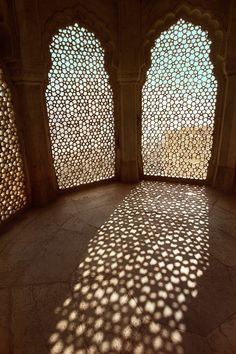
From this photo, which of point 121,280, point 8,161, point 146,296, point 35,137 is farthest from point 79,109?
point 146,296

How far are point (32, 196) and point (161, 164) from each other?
8.58 feet

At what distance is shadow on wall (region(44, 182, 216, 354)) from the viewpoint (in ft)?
5.62

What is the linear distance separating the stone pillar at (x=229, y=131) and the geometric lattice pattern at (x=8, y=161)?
137 inches

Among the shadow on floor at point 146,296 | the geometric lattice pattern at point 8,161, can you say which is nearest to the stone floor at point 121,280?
the shadow on floor at point 146,296

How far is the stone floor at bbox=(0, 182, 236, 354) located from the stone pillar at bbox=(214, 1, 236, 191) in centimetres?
71

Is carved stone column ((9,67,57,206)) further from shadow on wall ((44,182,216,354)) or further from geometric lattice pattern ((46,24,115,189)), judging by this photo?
shadow on wall ((44,182,216,354))

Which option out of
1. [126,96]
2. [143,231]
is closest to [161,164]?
[126,96]

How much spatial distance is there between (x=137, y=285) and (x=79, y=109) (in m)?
3.13

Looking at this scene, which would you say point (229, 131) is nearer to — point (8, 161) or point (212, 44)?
point (212, 44)

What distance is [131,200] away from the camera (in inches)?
162

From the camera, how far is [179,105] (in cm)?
453

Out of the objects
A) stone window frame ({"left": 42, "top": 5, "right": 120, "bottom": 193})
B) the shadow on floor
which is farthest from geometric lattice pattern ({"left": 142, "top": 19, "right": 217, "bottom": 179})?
the shadow on floor

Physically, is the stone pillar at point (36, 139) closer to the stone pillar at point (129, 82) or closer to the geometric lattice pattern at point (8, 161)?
the geometric lattice pattern at point (8, 161)

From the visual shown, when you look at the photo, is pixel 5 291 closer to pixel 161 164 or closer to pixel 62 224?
A: pixel 62 224
